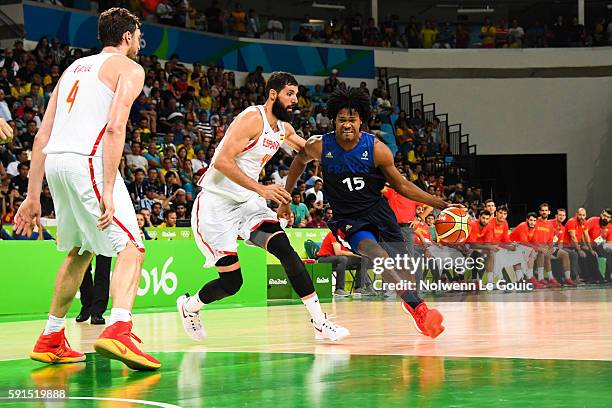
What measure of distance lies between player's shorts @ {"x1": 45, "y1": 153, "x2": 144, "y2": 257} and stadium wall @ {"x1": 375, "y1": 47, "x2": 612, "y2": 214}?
2719 centimetres

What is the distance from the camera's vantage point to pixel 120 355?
5.99 metres

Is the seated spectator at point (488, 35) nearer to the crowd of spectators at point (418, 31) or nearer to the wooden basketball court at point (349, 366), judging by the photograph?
the crowd of spectators at point (418, 31)

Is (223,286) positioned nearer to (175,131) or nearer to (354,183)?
(354,183)

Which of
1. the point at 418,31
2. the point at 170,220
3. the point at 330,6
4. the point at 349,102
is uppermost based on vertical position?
the point at 330,6

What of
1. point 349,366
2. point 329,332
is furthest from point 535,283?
point 349,366

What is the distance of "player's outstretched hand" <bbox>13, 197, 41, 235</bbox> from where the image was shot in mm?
6449

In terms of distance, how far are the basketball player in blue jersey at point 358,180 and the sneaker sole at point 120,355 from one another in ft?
8.84

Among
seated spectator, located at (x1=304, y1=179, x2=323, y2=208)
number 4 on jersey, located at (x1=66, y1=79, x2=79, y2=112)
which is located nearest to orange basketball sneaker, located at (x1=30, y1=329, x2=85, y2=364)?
number 4 on jersey, located at (x1=66, y1=79, x2=79, y2=112)

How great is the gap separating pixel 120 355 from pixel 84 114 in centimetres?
148

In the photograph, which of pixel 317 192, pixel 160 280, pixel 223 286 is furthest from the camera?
pixel 317 192

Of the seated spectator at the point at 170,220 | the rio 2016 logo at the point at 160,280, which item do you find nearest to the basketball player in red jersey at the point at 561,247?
the seated spectator at the point at 170,220

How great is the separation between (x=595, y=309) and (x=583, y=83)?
22159mm

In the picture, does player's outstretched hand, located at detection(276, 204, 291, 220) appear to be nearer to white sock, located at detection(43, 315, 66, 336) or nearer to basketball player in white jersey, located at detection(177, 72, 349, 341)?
basketball player in white jersey, located at detection(177, 72, 349, 341)

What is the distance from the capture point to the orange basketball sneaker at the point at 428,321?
8.23 meters
